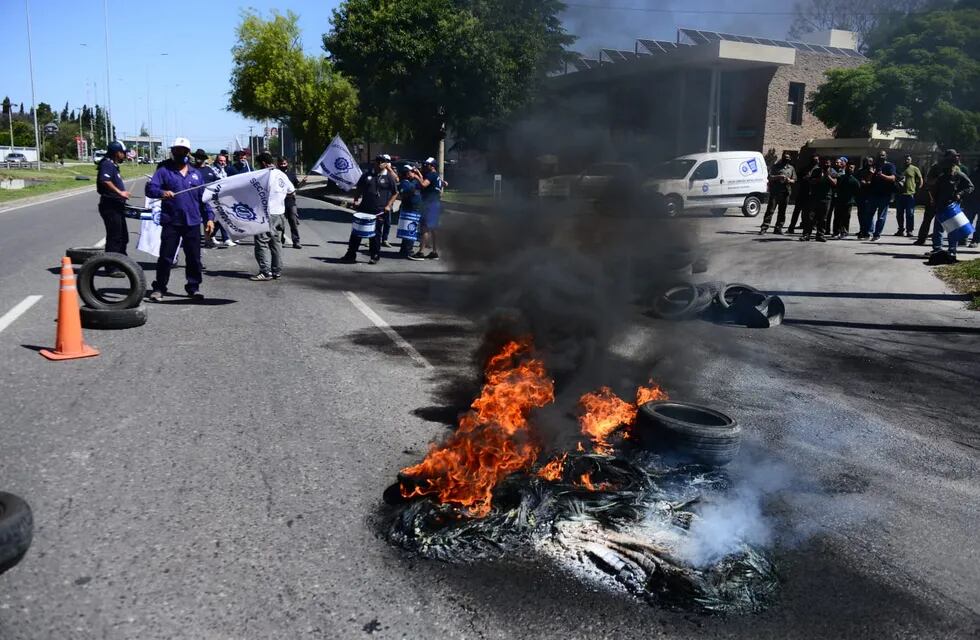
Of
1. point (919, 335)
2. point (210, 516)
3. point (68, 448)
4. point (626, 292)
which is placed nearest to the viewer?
point (210, 516)

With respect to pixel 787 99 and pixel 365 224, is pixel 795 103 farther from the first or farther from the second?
pixel 365 224

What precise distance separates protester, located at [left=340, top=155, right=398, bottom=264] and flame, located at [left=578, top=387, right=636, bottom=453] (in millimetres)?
8858

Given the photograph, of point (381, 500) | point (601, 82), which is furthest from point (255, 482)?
point (601, 82)

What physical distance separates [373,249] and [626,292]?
7.76m

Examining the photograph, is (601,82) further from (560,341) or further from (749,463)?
(749,463)

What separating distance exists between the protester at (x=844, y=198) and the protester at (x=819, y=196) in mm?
166

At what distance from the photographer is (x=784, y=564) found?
347cm

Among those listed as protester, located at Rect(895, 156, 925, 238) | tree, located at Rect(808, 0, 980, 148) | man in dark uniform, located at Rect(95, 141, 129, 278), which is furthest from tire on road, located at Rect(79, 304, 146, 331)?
tree, located at Rect(808, 0, 980, 148)

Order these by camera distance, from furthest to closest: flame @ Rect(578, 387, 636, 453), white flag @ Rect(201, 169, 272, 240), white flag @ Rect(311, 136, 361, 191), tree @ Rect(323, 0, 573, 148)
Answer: white flag @ Rect(311, 136, 361, 191) → tree @ Rect(323, 0, 573, 148) → white flag @ Rect(201, 169, 272, 240) → flame @ Rect(578, 387, 636, 453)

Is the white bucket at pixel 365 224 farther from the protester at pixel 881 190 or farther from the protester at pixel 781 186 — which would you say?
the protester at pixel 881 190

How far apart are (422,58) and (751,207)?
10702mm

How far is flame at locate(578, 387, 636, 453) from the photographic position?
15.7 ft

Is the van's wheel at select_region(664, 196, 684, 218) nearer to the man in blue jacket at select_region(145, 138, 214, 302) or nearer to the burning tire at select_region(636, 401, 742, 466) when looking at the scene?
the burning tire at select_region(636, 401, 742, 466)

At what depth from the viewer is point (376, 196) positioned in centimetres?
1320
